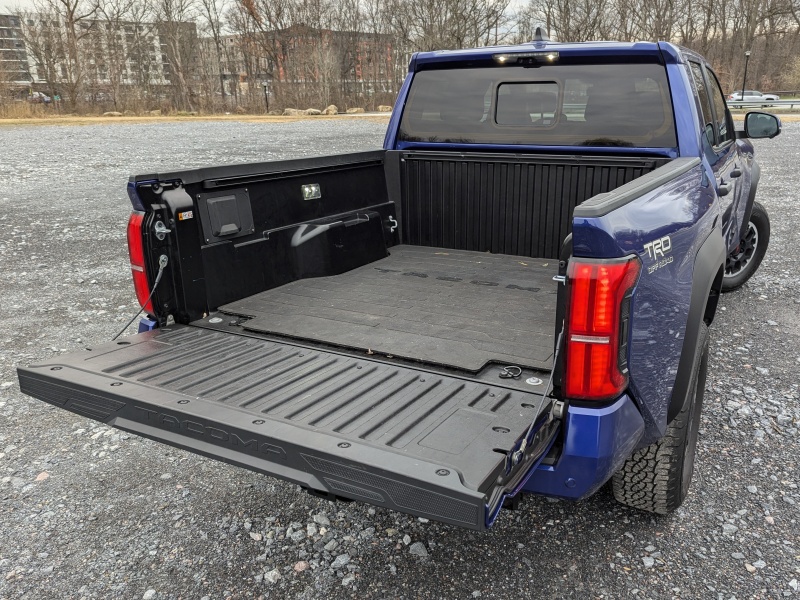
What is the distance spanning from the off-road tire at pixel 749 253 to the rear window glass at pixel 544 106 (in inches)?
101

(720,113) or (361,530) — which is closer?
(361,530)

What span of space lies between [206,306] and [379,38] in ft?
175

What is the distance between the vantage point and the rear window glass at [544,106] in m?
3.85

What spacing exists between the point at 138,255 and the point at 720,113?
13.1ft

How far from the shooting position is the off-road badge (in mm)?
2159

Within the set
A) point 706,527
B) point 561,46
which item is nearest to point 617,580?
point 706,527

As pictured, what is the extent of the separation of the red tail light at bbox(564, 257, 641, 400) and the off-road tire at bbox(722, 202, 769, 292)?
4379 mm

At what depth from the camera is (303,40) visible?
51250mm

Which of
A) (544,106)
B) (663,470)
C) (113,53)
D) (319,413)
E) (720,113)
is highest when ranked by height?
(113,53)

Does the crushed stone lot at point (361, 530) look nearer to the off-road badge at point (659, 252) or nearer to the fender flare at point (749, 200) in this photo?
the fender flare at point (749, 200)

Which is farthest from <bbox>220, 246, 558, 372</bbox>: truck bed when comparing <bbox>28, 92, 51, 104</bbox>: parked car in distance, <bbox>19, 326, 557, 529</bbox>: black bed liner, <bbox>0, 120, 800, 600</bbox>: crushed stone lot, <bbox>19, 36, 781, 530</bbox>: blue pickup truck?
<bbox>28, 92, 51, 104</bbox>: parked car in distance

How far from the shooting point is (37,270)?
23.6 feet

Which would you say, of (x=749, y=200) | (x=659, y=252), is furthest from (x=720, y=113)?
(x=659, y=252)

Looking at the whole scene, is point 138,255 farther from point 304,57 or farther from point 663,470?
point 304,57
